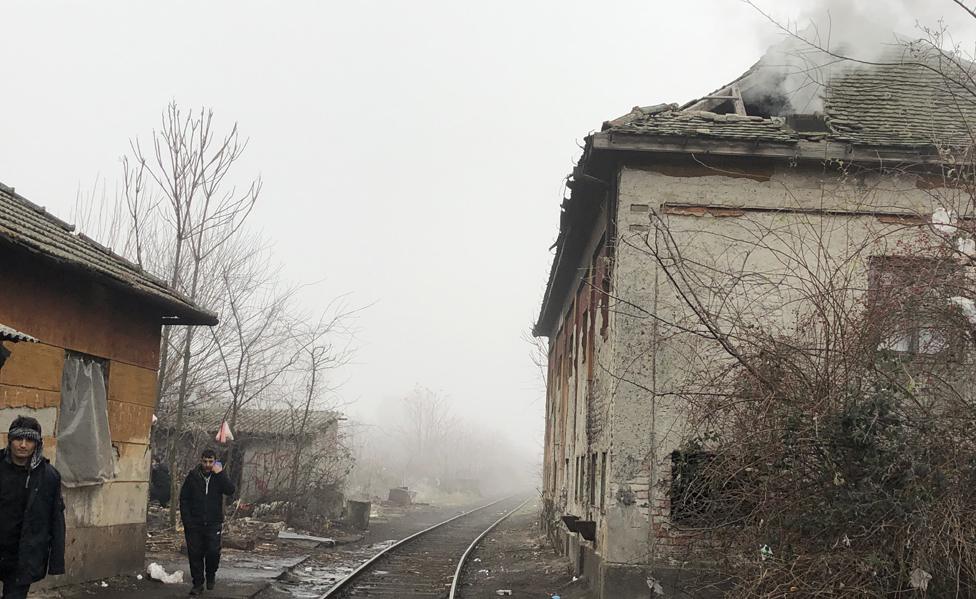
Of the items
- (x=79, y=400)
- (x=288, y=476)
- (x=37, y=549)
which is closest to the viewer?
(x=37, y=549)

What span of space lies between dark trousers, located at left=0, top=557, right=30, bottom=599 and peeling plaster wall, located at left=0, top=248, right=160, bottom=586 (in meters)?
2.95

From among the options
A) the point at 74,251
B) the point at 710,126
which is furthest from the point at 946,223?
the point at 74,251

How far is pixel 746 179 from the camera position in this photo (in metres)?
11.9

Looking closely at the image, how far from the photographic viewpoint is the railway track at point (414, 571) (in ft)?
41.7

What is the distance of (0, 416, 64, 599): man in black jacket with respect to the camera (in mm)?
6742

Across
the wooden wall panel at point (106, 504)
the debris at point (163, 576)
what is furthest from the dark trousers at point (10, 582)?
the debris at point (163, 576)

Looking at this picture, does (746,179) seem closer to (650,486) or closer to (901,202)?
(901,202)

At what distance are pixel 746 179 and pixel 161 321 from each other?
830 centimetres

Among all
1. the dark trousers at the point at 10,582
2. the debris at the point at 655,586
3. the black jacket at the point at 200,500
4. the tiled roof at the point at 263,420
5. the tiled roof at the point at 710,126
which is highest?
the tiled roof at the point at 710,126

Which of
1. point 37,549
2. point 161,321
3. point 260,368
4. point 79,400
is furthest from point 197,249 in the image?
point 37,549

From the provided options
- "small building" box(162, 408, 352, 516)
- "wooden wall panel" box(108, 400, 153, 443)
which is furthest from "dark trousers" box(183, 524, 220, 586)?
"small building" box(162, 408, 352, 516)

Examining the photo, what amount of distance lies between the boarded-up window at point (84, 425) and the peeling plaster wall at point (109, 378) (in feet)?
0.51

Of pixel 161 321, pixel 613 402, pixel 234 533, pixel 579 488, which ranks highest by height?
pixel 161 321

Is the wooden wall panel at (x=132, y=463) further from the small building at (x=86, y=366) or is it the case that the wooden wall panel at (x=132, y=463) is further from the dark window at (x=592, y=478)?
the dark window at (x=592, y=478)
